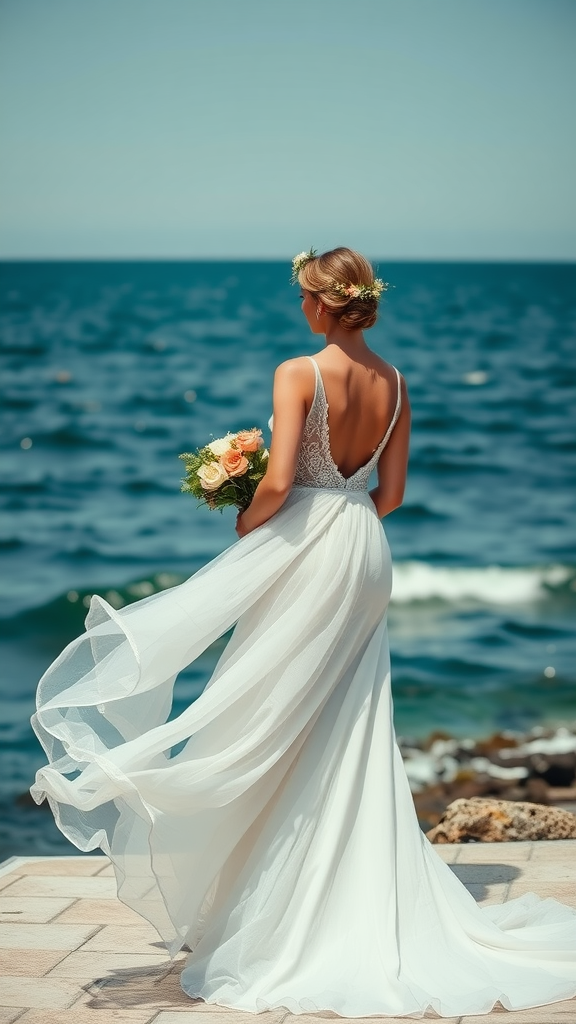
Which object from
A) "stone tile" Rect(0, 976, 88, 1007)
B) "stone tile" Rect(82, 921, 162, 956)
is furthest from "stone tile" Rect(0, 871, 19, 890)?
"stone tile" Rect(0, 976, 88, 1007)

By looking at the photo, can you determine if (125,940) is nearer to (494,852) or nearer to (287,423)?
(494,852)

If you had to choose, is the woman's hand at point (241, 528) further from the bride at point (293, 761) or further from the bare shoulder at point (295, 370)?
the bare shoulder at point (295, 370)

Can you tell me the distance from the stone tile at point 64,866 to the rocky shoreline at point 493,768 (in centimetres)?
271

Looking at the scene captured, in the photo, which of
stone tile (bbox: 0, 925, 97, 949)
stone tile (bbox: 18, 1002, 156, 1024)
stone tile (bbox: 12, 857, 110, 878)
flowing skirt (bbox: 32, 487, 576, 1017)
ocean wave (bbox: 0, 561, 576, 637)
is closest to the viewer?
stone tile (bbox: 18, 1002, 156, 1024)

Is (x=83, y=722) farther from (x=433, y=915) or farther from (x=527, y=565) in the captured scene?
(x=527, y=565)

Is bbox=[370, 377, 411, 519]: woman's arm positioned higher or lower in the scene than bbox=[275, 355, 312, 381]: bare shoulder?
lower

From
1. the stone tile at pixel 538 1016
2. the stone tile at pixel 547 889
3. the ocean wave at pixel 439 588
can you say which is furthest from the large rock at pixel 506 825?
the ocean wave at pixel 439 588

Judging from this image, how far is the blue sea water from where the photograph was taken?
44.3 ft

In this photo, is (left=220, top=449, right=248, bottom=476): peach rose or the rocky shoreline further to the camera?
the rocky shoreline

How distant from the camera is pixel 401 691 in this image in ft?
42.6

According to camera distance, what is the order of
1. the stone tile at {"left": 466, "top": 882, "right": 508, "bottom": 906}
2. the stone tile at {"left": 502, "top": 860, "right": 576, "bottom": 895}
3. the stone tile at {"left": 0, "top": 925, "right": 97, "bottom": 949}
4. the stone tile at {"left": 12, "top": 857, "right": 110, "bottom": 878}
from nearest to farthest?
1. the stone tile at {"left": 0, "top": 925, "right": 97, "bottom": 949}
2. the stone tile at {"left": 466, "top": 882, "right": 508, "bottom": 906}
3. the stone tile at {"left": 502, "top": 860, "right": 576, "bottom": 895}
4. the stone tile at {"left": 12, "top": 857, "right": 110, "bottom": 878}

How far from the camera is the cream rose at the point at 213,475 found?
14.0 feet

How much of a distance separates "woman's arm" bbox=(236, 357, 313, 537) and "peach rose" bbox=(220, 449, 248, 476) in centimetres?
11

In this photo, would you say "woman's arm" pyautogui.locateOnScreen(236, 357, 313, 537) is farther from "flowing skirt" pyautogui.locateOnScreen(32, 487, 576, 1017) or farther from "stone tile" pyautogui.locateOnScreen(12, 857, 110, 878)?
"stone tile" pyautogui.locateOnScreen(12, 857, 110, 878)
